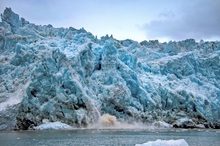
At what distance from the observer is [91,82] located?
52281 millimetres

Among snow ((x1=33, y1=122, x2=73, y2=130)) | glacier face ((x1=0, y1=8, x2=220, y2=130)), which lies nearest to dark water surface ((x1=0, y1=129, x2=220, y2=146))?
snow ((x1=33, y1=122, x2=73, y2=130))

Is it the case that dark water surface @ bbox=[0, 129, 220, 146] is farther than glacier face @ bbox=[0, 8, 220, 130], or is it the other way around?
glacier face @ bbox=[0, 8, 220, 130]

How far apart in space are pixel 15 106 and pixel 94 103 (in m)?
11.0

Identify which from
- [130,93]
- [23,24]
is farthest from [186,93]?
[23,24]

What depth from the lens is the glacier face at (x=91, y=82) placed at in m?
45.6

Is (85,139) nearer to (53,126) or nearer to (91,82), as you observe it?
(53,126)

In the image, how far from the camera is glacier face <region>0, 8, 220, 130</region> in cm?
4556

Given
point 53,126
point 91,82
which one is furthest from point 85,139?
point 91,82

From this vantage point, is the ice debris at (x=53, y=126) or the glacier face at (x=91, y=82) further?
the glacier face at (x=91, y=82)

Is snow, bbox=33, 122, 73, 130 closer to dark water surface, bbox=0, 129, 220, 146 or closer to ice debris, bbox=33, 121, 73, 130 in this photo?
ice debris, bbox=33, 121, 73, 130

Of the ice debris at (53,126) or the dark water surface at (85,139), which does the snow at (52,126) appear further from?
the dark water surface at (85,139)

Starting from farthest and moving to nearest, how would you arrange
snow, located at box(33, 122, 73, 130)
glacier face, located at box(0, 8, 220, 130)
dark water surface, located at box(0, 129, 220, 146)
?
glacier face, located at box(0, 8, 220, 130) → snow, located at box(33, 122, 73, 130) → dark water surface, located at box(0, 129, 220, 146)

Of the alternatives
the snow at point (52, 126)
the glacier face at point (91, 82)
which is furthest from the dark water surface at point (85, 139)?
the glacier face at point (91, 82)

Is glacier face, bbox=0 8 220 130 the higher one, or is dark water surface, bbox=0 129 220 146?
glacier face, bbox=0 8 220 130
